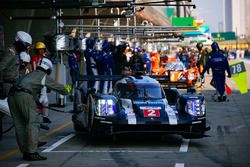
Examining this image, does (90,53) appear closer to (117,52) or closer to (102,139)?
(117,52)

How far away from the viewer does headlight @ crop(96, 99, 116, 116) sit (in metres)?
12.6

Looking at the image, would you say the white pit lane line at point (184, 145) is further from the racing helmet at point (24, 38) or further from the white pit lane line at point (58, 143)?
the racing helmet at point (24, 38)

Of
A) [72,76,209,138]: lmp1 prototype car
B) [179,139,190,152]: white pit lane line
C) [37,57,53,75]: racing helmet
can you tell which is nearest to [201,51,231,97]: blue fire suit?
[72,76,209,138]: lmp1 prototype car

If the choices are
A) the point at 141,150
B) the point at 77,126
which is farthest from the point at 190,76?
the point at 141,150

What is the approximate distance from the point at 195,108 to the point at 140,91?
46.7 inches

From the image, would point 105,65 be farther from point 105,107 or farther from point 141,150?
point 141,150

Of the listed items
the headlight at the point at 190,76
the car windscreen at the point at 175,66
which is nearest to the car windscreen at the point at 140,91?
the headlight at the point at 190,76

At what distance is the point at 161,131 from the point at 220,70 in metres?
12.1

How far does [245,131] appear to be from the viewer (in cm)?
1485

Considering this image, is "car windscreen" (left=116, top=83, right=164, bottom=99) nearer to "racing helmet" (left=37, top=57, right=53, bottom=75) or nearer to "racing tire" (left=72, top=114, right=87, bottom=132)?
"racing tire" (left=72, top=114, right=87, bottom=132)

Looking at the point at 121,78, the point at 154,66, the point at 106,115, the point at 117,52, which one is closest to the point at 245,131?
the point at 121,78

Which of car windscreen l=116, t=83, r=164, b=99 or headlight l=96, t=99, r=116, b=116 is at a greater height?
car windscreen l=116, t=83, r=164, b=99

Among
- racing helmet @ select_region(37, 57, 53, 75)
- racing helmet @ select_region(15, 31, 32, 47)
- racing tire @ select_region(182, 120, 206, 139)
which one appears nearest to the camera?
racing helmet @ select_region(37, 57, 53, 75)

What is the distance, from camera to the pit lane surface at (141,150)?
35.1 feet
